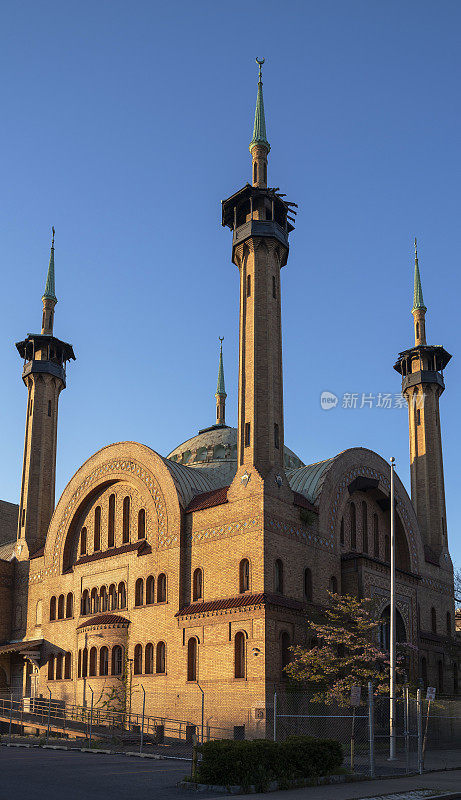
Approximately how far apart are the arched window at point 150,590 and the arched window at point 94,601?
491 centimetres

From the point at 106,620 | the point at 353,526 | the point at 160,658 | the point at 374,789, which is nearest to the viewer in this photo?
the point at 374,789

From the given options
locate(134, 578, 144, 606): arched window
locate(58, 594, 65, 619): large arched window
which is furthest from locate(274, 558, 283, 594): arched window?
locate(58, 594, 65, 619): large arched window

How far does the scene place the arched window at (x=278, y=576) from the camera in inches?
1463

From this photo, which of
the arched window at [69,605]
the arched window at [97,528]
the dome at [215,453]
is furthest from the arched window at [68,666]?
the dome at [215,453]

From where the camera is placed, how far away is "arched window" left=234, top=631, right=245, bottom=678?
117 ft

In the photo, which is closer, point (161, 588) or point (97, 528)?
point (161, 588)

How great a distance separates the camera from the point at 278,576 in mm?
37469

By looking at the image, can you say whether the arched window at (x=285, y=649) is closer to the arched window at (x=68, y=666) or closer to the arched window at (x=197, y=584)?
the arched window at (x=197, y=584)

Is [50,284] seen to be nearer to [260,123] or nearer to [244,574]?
[260,123]

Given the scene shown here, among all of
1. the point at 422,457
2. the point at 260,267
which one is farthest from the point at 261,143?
the point at 422,457

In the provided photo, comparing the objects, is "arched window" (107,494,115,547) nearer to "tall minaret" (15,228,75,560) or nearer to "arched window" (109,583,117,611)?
"arched window" (109,583,117,611)

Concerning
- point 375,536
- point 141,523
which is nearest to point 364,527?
point 375,536

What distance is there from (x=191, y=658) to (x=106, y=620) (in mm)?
6337

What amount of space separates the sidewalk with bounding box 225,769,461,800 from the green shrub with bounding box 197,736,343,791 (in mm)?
562
